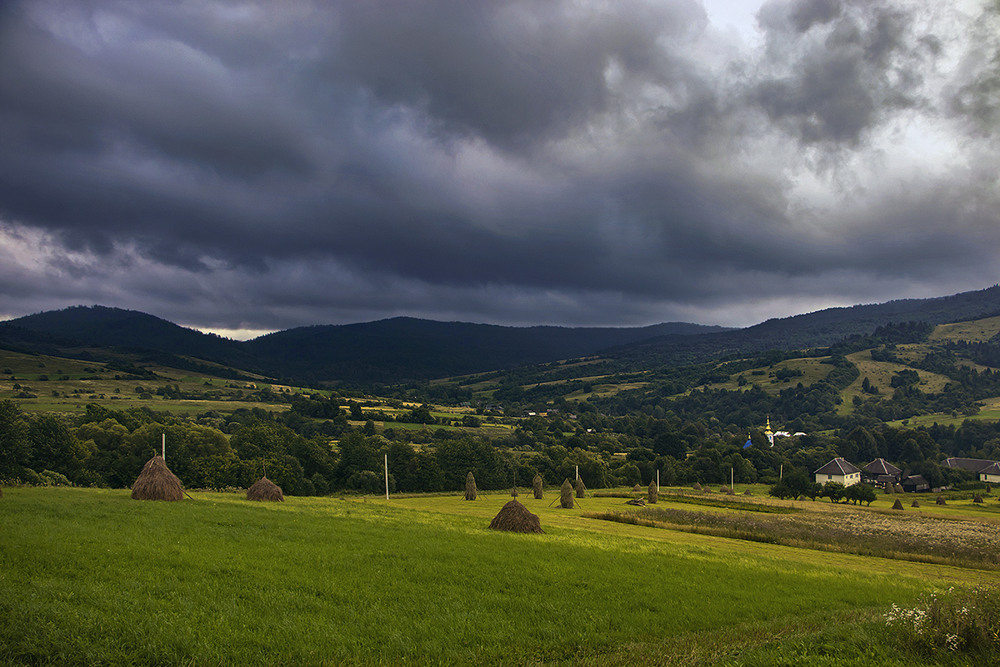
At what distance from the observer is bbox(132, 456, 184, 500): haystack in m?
31.1

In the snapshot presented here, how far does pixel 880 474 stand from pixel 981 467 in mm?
19720

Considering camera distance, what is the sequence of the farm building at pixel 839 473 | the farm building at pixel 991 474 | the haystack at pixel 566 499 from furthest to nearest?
1. the farm building at pixel 991 474
2. the farm building at pixel 839 473
3. the haystack at pixel 566 499

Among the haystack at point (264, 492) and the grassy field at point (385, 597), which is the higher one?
the grassy field at point (385, 597)

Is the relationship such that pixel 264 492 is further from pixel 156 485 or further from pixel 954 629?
pixel 954 629

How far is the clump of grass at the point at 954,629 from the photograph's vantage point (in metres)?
10.7

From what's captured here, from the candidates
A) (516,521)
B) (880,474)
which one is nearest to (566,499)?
(516,521)

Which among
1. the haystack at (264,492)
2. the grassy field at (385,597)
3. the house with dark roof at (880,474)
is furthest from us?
the house with dark roof at (880,474)

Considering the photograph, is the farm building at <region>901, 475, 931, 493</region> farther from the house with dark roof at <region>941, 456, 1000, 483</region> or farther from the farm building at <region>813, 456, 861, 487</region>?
the house with dark roof at <region>941, 456, 1000, 483</region>

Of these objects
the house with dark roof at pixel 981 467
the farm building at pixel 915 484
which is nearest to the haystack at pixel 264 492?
the farm building at pixel 915 484

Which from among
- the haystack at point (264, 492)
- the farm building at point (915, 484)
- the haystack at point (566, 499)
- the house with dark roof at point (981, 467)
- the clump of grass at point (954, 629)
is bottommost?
the farm building at point (915, 484)

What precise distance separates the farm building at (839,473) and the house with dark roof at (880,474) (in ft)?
11.6

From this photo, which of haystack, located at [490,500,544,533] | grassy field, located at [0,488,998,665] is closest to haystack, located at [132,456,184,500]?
grassy field, located at [0,488,998,665]

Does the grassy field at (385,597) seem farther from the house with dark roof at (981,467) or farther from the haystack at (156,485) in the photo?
the house with dark roof at (981,467)

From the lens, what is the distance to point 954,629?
10.9 metres
